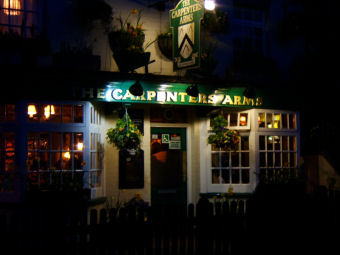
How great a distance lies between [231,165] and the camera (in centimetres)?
992

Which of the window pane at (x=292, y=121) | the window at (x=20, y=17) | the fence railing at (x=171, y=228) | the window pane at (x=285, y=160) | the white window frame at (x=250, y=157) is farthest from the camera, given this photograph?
the window pane at (x=292, y=121)

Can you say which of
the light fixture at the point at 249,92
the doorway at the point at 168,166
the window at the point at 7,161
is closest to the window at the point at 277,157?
the light fixture at the point at 249,92

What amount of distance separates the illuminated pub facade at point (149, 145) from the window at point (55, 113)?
2cm

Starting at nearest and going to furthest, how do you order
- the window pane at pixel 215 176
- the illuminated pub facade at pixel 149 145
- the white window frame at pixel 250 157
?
the illuminated pub facade at pixel 149 145 < the white window frame at pixel 250 157 < the window pane at pixel 215 176

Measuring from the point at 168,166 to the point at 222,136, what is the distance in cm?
158

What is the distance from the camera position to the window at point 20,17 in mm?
8336

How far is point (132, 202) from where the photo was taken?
888 centimetres

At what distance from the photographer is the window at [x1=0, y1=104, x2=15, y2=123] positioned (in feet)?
26.0

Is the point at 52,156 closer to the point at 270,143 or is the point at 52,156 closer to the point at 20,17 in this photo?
the point at 20,17

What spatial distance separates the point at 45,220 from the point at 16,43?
12.5 feet

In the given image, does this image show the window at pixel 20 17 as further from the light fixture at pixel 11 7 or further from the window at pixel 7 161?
the window at pixel 7 161

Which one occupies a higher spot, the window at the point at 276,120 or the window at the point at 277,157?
the window at the point at 276,120

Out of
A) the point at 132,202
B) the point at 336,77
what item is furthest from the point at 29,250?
the point at 336,77

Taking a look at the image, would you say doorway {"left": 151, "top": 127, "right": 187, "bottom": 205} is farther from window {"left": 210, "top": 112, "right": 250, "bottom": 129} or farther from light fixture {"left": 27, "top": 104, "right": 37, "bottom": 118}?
light fixture {"left": 27, "top": 104, "right": 37, "bottom": 118}
